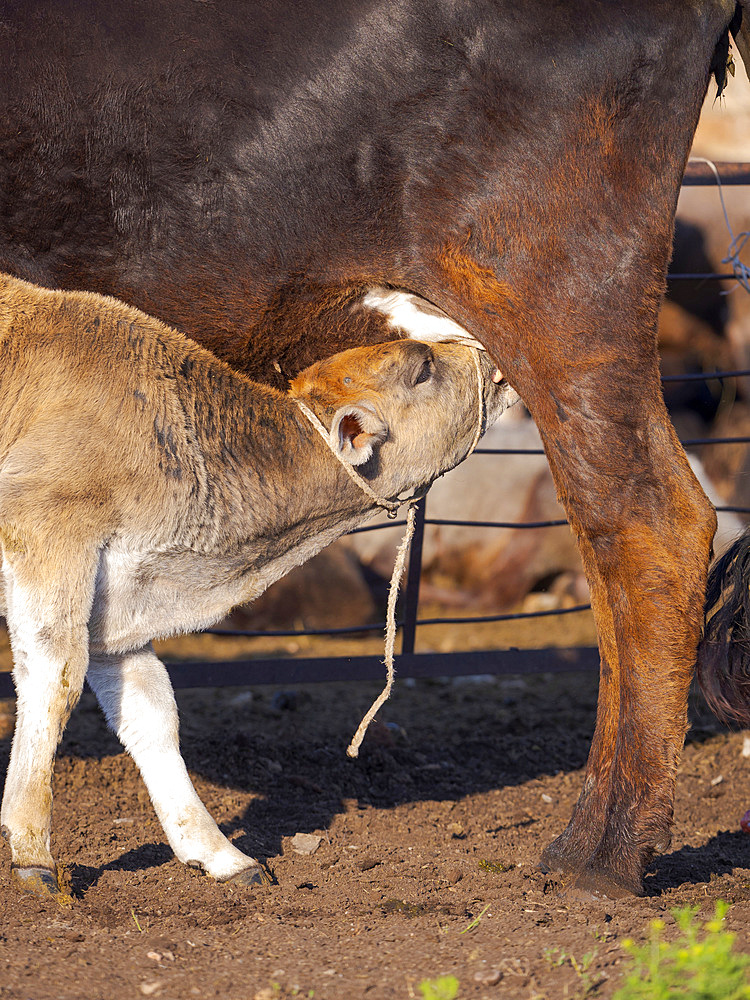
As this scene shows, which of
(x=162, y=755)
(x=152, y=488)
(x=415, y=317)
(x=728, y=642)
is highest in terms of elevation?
(x=415, y=317)

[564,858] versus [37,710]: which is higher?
[37,710]

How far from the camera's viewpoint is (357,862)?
388 centimetres

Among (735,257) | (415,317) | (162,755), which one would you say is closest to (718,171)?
(735,257)

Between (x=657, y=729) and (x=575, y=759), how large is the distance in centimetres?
187

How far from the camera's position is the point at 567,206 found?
3551 millimetres

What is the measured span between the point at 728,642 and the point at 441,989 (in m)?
1.89

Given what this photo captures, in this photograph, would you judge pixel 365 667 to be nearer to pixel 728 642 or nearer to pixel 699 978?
pixel 728 642

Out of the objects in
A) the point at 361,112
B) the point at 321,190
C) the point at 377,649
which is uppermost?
the point at 361,112

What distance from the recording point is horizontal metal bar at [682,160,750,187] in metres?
5.67

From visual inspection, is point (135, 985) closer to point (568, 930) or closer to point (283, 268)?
point (568, 930)

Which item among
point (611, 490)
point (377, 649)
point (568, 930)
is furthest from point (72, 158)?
point (377, 649)

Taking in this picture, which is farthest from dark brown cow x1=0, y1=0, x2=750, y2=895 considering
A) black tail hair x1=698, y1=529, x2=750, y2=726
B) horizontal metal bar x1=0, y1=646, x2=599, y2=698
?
horizontal metal bar x1=0, y1=646, x2=599, y2=698

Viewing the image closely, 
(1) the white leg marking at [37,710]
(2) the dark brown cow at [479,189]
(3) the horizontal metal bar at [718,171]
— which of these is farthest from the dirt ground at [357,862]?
(3) the horizontal metal bar at [718,171]

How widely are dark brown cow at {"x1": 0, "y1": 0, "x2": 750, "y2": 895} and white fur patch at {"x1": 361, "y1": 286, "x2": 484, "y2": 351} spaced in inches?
3.5
